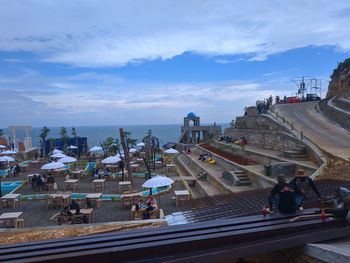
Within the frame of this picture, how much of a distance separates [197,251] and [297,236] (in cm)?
151

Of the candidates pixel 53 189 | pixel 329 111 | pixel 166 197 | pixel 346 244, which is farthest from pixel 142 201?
pixel 329 111

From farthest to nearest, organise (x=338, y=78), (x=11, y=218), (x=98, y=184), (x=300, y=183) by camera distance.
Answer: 1. (x=338, y=78)
2. (x=98, y=184)
3. (x=11, y=218)
4. (x=300, y=183)

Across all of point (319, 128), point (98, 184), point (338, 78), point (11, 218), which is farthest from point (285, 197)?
point (338, 78)

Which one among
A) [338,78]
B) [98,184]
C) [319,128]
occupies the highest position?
[338,78]

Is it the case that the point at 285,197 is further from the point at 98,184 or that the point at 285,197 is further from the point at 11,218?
the point at 98,184

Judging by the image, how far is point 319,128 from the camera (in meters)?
22.5

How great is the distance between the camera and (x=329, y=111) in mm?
26172

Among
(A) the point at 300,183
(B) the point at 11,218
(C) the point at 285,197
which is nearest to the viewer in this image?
(C) the point at 285,197

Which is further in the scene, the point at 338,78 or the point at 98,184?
the point at 338,78

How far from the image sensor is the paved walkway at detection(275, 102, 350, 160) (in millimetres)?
16097

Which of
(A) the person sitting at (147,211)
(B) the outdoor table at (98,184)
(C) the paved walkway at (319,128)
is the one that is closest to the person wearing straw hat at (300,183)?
(A) the person sitting at (147,211)

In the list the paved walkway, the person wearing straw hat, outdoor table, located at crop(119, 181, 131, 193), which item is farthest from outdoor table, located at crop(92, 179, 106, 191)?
the person wearing straw hat

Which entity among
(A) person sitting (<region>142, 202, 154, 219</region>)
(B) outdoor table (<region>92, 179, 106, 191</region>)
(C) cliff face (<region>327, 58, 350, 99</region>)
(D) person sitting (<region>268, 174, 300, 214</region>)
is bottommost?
(B) outdoor table (<region>92, 179, 106, 191</region>)

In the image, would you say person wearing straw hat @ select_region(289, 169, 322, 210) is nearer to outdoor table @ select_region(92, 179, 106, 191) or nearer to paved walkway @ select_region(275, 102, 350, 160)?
paved walkway @ select_region(275, 102, 350, 160)
